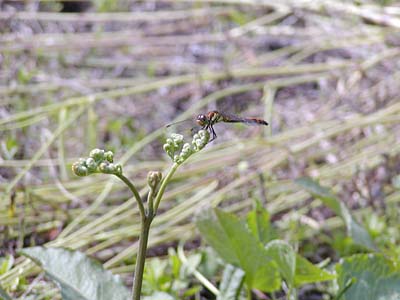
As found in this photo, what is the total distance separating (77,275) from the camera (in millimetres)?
997

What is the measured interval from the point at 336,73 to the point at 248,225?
48.7 inches

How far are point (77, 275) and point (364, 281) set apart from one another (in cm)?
44

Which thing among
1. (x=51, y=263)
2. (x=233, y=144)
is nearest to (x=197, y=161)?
(x=233, y=144)

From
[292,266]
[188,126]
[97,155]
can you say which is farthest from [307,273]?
[188,126]

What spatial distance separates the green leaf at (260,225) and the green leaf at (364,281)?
0.18m

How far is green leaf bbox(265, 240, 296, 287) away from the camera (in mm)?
1025

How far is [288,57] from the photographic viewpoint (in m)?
2.65

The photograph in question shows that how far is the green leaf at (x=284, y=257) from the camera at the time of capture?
1.03 meters

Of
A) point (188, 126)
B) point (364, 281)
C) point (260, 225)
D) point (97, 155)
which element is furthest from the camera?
point (188, 126)

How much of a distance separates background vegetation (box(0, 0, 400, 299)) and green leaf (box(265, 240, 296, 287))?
0.15 metres

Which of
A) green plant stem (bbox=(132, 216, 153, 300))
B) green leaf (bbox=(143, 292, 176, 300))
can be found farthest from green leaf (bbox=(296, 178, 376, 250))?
green plant stem (bbox=(132, 216, 153, 300))

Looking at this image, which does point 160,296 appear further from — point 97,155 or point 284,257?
point 97,155

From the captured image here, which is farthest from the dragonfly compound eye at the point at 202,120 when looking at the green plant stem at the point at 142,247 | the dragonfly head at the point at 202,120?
the green plant stem at the point at 142,247

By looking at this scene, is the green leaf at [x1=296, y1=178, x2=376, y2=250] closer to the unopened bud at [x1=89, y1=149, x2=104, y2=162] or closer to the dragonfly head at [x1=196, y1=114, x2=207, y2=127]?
the dragonfly head at [x1=196, y1=114, x2=207, y2=127]
